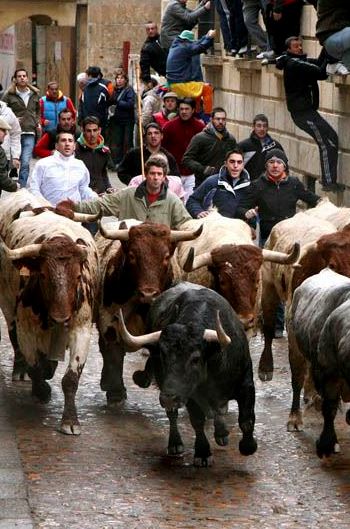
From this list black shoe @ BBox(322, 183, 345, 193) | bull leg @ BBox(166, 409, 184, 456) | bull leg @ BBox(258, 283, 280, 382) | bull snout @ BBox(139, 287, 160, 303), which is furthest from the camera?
black shoe @ BBox(322, 183, 345, 193)

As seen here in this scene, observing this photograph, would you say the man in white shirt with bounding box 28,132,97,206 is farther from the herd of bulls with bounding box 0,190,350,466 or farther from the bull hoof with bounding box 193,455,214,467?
the bull hoof with bounding box 193,455,214,467

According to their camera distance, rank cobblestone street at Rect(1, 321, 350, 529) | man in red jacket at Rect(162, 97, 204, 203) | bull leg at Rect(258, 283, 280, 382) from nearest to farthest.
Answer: cobblestone street at Rect(1, 321, 350, 529)
bull leg at Rect(258, 283, 280, 382)
man in red jacket at Rect(162, 97, 204, 203)

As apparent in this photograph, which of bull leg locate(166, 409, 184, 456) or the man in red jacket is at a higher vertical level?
the man in red jacket

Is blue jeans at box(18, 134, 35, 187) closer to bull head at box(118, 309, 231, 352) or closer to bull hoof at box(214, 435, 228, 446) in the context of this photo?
bull head at box(118, 309, 231, 352)

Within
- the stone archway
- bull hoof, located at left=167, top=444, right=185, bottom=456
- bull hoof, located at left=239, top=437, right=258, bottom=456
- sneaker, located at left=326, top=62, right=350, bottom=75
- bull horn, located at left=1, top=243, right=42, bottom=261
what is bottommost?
the stone archway

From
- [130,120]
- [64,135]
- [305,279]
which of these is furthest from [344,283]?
[130,120]

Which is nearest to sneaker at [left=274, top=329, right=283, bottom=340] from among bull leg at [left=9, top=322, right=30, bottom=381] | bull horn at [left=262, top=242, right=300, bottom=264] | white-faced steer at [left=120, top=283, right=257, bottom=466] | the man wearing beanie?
the man wearing beanie

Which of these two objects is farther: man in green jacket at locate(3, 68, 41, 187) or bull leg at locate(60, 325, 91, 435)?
man in green jacket at locate(3, 68, 41, 187)

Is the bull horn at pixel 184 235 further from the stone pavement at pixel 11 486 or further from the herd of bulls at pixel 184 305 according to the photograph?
the stone pavement at pixel 11 486

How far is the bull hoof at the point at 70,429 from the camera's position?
42.1ft

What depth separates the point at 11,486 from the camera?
11117 millimetres

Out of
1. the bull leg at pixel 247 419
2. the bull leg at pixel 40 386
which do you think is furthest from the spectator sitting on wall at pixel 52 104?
the bull leg at pixel 247 419

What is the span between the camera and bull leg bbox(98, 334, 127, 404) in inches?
549

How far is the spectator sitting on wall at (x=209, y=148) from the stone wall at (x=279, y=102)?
2054 mm
